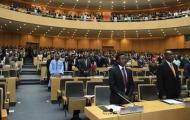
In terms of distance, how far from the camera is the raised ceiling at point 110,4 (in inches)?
1114

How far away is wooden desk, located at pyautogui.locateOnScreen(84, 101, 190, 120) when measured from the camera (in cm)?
347

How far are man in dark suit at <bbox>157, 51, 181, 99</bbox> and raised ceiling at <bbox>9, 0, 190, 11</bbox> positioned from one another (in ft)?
79.0

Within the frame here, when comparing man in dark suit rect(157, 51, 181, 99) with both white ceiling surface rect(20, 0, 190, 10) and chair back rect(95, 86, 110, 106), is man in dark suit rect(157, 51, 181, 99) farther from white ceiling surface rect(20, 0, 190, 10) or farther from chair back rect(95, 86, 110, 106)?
white ceiling surface rect(20, 0, 190, 10)

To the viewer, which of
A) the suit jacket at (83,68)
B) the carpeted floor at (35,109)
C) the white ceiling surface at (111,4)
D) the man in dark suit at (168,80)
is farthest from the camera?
the white ceiling surface at (111,4)

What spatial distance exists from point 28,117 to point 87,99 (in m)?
1.67

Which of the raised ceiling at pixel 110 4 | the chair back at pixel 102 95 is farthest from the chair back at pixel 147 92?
the raised ceiling at pixel 110 4

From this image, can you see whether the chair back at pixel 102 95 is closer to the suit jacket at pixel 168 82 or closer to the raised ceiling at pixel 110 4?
the suit jacket at pixel 168 82

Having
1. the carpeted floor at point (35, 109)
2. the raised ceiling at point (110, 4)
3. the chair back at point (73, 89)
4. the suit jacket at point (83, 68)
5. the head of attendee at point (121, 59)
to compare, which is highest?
the raised ceiling at point (110, 4)

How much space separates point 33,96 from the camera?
1011 cm

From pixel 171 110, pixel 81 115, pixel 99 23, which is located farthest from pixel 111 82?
pixel 99 23

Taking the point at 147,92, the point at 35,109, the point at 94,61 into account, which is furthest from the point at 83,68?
the point at 147,92

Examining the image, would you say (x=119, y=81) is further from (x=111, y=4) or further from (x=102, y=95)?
(x=111, y=4)

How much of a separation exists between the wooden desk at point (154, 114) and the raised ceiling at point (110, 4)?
25178 mm

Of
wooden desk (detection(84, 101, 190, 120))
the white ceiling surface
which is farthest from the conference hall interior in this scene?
the white ceiling surface
